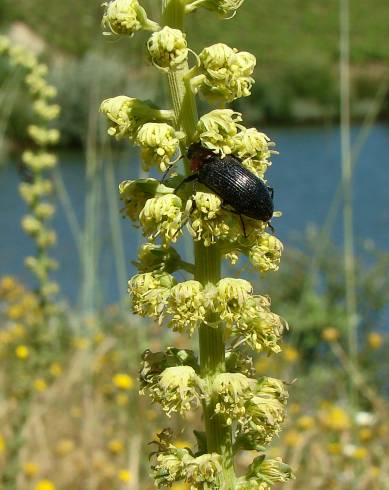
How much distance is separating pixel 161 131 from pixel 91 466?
3.66 meters

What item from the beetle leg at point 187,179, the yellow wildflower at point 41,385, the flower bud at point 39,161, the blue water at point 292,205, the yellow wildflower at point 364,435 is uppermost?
the blue water at point 292,205

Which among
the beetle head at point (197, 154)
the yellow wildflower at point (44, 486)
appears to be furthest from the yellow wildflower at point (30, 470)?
the beetle head at point (197, 154)

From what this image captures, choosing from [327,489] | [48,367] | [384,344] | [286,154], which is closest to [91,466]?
[48,367]

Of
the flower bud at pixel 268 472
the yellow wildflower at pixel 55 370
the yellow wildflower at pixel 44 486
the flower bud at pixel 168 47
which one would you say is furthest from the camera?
the yellow wildflower at pixel 55 370

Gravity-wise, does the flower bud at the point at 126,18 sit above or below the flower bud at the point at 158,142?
above

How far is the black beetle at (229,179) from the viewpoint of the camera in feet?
5.65

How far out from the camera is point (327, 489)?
466 cm

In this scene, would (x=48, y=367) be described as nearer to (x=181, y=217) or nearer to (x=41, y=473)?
(x=41, y=473)

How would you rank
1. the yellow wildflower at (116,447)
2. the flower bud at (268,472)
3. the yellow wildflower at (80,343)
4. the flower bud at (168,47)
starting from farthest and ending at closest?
the yellow wildflower at (80,343), the yellow wildflower at (116,447), the flower bud at (268,472), the flower bud at (168,47)

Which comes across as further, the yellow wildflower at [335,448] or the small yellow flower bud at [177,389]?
the yellow wildflower at [335,448]

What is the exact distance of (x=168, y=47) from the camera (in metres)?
1.63

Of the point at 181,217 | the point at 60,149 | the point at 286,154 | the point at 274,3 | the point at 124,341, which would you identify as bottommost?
the point at 181,217

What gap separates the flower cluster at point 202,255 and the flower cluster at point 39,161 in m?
3.72

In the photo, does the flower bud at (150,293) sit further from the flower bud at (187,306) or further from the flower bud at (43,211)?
the flower bud at (43,211)
